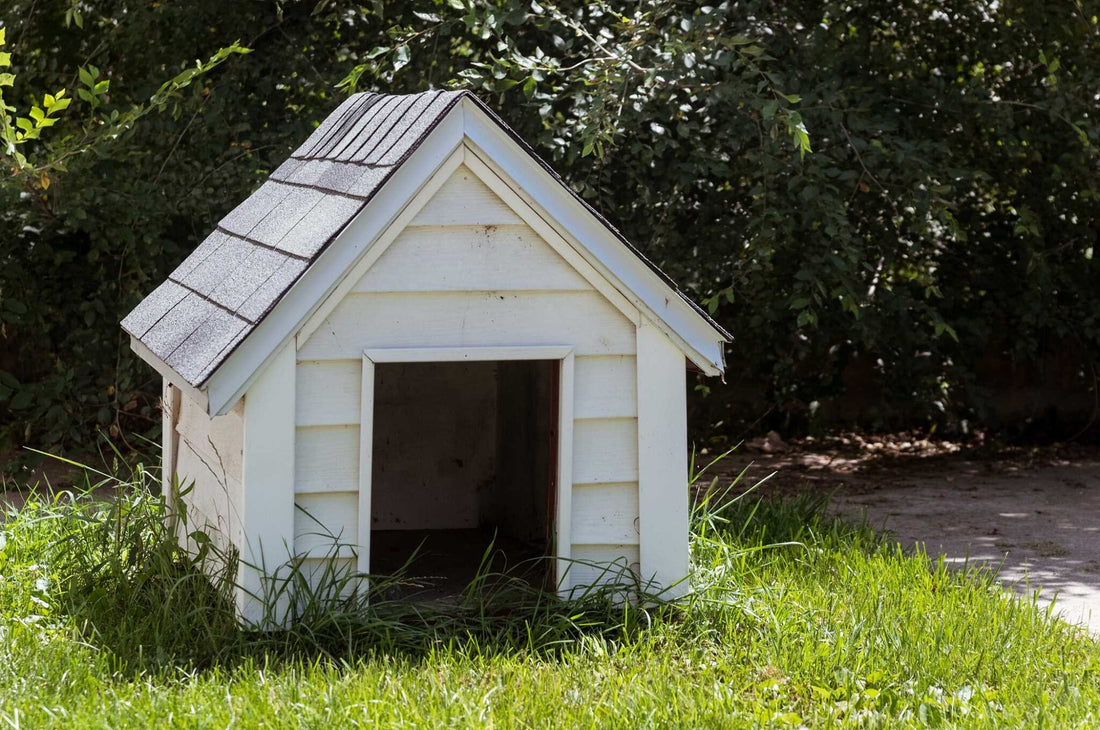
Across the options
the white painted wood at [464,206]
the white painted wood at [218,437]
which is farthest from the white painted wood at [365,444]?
the white painted wood at [464,206]

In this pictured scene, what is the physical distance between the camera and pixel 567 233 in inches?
149

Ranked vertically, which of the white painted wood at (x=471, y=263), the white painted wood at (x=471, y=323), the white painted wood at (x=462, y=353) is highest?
the white painted wood at (x=471, y=263)

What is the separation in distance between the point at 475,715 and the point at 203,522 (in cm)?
135

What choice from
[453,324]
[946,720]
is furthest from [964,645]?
[453,324]

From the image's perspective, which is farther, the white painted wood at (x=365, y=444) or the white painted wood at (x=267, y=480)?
the white painted wood at (x=365, y=444)

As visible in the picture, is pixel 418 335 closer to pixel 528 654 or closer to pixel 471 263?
pixel 471 263

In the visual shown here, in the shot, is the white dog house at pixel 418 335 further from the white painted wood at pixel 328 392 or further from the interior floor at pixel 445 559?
the interior floor at pixel 445 559

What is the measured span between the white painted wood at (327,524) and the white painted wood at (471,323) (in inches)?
15.6

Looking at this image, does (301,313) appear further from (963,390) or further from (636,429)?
(963,390)

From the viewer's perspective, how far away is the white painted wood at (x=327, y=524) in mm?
3689

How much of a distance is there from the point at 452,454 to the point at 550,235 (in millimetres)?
2250

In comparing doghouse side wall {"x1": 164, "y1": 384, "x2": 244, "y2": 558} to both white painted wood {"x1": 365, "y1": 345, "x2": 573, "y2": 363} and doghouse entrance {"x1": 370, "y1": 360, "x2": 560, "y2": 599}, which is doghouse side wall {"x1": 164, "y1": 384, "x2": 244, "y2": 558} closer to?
white painted wood {"x1": 365, "y1": 345, "x2": 573, "y2": 363}

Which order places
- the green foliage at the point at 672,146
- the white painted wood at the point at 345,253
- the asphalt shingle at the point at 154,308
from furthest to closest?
the green foliage at the point at 672,146, the asphalt shingle at the point at 154,308, the white painted wood at the point at 345,253

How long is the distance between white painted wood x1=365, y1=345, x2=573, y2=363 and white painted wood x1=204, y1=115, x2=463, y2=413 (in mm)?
216
